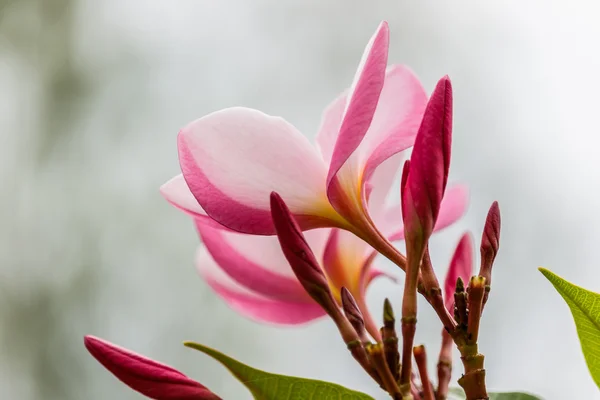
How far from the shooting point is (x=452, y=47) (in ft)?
8.52

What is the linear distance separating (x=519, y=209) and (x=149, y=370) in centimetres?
218

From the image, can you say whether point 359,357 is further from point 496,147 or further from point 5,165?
point 5,165

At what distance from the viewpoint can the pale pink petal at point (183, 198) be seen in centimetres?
26

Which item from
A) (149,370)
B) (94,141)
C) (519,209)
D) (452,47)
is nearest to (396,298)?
(519,209)

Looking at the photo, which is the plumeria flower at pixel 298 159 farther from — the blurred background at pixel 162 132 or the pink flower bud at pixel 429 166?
the blurred background at pixel 162 132

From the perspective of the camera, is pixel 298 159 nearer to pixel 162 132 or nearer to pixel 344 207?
pixel 344 207

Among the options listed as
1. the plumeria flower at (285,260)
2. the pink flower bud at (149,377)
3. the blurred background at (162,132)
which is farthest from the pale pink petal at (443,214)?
the blurred background at (162,132)

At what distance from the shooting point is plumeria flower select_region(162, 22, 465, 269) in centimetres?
22

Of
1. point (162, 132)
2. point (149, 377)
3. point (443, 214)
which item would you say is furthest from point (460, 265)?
point (162, 132)

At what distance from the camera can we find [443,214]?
1.02ft

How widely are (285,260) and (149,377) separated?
74mm

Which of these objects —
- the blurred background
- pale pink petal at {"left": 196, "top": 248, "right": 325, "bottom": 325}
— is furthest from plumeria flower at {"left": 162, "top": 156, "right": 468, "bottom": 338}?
the blurred background

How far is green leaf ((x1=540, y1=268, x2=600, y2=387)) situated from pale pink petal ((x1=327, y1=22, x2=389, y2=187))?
0.22ft

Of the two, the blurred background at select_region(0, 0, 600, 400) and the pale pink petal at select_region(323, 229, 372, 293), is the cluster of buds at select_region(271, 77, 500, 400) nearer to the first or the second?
the pale pink petal at select_region(323, 229, 372, 293)
